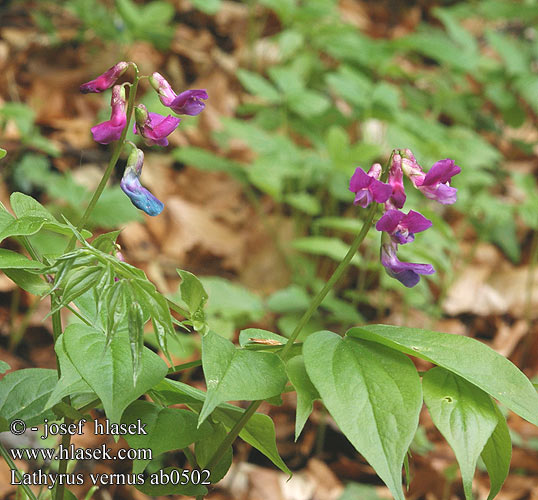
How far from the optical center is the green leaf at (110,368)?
960 millimetres

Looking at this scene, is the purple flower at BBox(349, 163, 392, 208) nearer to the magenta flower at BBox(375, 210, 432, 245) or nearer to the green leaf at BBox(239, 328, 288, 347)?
the magenta flower at BBox(375, 210, 432, 245)

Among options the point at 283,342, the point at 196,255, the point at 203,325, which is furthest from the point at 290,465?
→ the point at 203,325

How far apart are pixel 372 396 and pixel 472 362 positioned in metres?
0.18

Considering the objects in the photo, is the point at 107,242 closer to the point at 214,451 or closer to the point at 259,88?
the point at 214,451

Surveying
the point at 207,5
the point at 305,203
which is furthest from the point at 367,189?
the point at 207,5

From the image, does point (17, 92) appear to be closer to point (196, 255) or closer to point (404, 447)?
point (196, 255)

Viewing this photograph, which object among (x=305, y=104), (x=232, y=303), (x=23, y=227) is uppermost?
(x=23, y=227)

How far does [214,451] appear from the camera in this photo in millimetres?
1272

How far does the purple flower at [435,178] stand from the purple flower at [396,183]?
0.02 meters

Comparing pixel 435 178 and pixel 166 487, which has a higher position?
pixel 435 178

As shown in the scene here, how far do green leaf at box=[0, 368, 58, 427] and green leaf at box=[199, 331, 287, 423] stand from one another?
1.36 feet

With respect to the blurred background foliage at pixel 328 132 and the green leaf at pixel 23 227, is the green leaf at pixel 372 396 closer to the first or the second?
the green leaf at pixel 23 227

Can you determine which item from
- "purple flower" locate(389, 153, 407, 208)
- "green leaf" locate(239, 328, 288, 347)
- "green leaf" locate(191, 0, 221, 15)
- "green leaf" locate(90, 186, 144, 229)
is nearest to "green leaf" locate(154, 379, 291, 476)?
"green leaf" locate(239, 328, 288, 347)

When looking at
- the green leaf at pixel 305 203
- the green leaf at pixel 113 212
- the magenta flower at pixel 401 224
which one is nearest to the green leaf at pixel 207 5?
the green leaf at pixel 305 203
